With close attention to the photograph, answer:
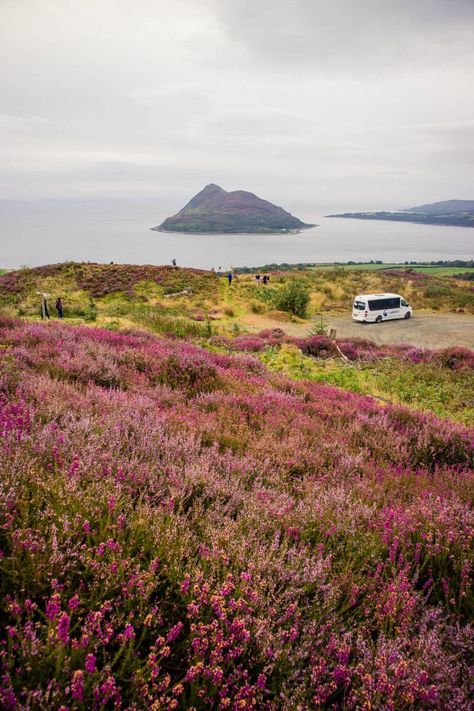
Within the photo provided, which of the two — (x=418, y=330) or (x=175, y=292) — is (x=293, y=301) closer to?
(x=418, y=330)

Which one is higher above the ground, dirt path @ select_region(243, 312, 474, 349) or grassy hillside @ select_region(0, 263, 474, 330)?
grassy hillside @ select_region(0, 263, 474, 330)

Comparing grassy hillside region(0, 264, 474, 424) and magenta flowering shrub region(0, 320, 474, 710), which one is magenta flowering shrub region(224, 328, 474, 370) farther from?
magenta flowering shrub region(0, 320, 474, 710)

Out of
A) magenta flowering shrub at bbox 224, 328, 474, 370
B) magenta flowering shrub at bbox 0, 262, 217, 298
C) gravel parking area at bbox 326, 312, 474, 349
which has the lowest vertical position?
gravel parking area at bbox 326, 312, 474, 349

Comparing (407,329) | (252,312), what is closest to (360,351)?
(407,329)

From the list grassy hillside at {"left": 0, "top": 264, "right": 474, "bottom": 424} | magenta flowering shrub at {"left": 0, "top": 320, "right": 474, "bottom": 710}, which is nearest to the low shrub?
grassy hillside at {"left": 0, "top": 264, "right": 474, "bottom": 424}

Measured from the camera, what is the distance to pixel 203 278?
41.4 meters

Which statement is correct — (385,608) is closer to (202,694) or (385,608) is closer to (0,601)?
(202,694)

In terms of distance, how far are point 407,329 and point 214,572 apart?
29.0m

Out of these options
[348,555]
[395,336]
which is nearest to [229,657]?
[348,555]

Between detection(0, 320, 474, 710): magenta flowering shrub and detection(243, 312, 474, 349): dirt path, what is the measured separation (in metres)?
21.1

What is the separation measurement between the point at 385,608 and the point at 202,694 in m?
1.20

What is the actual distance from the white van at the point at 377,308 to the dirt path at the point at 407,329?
557 millimetres

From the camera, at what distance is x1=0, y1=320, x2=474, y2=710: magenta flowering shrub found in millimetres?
1602

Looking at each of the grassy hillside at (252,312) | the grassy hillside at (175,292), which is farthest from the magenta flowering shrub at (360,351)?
the grassy hillside at (175,292)
